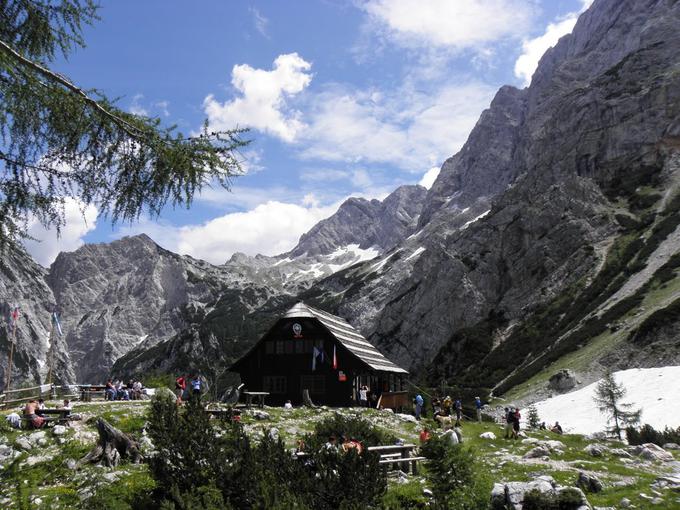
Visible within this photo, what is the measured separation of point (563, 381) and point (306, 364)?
37.0 metres

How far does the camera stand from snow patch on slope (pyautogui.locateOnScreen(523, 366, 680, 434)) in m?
42.1

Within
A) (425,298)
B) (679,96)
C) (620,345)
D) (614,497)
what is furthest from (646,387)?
(679,96)

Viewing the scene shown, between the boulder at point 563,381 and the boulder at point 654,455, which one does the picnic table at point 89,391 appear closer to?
the boulder at point 654,455

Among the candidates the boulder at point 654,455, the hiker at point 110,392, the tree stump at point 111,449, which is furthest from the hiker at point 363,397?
the tree stump at point 111,449

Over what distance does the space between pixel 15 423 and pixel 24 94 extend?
18.1 m

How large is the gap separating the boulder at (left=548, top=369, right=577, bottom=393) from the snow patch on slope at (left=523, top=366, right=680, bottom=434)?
2.69 metres

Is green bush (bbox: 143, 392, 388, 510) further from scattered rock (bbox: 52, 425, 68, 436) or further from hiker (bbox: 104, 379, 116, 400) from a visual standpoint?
hiker (bbox: 104, 379, 116, 400)

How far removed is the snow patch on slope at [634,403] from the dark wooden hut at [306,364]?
66.0ft

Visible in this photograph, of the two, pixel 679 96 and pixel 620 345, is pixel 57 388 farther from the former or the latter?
pixel 679 96

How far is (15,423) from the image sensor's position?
67.7 ft

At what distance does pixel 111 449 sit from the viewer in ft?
57.2

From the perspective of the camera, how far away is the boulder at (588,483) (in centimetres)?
1407

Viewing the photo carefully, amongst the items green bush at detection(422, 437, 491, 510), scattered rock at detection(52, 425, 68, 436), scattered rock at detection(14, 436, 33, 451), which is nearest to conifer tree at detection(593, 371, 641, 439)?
green bush at detection(422, 437, 491, 510)

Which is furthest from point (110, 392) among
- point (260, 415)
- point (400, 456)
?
point (400, 456)
